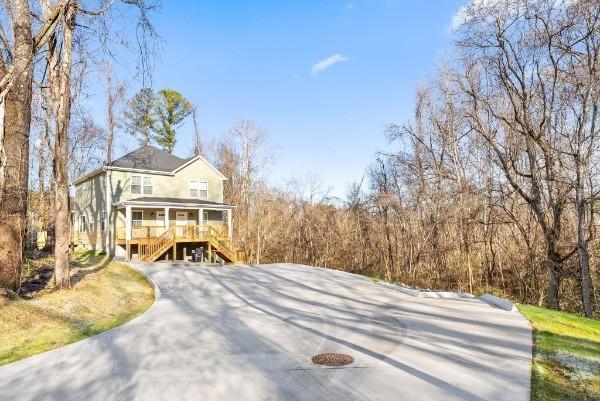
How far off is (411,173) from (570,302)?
31.6 ft

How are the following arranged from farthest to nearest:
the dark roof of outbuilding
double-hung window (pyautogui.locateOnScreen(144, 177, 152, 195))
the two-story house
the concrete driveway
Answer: double-hung window (pyautogui.locateOnScreen(144, 177, 152, 195)), the dark roof of outbuilding, the two-story house, the concrete driveway

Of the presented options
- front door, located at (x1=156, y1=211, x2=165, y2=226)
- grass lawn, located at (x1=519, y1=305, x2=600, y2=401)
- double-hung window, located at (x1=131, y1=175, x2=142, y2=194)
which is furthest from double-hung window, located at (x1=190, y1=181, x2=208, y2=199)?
grass lawn, located at (x1=519, y1=305, x2=600, y2=401)

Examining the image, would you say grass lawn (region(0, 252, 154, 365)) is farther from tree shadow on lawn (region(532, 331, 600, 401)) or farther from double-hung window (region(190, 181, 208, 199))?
double-hung window (region(190, 181, 208, 199))

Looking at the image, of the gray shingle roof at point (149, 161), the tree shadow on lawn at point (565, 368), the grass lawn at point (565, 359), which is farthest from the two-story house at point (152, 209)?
the tree shadow on lawn at point (565, 368)

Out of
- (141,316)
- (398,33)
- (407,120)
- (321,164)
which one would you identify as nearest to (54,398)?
(141,316)

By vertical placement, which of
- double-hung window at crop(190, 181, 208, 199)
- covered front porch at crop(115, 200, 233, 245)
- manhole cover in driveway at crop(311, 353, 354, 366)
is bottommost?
manhole cover in driveway at crop(311, 353, 354, 366)

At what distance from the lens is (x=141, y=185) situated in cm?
2228

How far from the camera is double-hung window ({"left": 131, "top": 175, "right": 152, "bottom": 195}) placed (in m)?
22.0

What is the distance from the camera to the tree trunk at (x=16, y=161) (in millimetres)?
8250

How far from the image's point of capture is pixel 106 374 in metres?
5.03

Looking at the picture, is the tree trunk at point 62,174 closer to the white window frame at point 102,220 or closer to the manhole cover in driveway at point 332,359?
the manhole cover in driveway at point 332,359

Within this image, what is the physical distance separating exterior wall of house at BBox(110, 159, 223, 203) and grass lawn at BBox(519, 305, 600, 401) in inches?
801

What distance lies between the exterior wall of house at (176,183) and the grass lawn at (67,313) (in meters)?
10.2

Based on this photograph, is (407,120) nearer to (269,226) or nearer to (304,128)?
(304,128)
